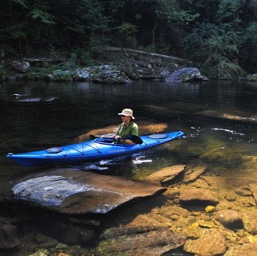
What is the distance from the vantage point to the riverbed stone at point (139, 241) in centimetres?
317

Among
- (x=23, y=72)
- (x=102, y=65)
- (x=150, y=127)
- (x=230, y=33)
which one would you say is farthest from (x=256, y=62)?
(x=150, y=127)

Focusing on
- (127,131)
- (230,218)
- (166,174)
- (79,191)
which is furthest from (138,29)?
(230,218)

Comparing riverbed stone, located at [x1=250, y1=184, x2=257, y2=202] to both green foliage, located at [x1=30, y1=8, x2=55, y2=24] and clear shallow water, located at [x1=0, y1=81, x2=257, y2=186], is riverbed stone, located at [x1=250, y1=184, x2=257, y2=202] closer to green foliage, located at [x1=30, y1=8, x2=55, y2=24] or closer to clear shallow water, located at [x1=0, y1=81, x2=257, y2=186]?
clear shallow water, located at [x1=0, y1=81, x2=257, y2=186]

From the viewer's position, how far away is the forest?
18.5 meters

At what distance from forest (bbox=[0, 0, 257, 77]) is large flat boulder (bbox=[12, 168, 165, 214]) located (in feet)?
49.8

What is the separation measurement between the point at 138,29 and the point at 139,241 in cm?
2398

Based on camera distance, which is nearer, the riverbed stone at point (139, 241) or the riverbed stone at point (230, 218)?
the riverbed stone at point (139, 241)

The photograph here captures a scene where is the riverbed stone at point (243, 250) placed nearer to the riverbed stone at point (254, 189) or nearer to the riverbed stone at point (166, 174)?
the riverbed stone at point (254, 189)

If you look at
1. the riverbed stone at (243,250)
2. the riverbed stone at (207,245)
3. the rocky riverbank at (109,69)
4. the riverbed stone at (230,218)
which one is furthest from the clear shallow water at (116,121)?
the rocky riverbank at (109,69)

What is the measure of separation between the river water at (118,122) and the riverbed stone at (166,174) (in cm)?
25

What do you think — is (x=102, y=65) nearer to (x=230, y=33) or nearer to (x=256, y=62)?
(x=230, y=33)

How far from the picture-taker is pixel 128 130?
599cm

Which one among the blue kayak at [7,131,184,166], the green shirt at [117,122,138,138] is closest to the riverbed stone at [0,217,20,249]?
the blue kayak at [7,131,184,166]

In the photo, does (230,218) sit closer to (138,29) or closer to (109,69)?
(109,69)
